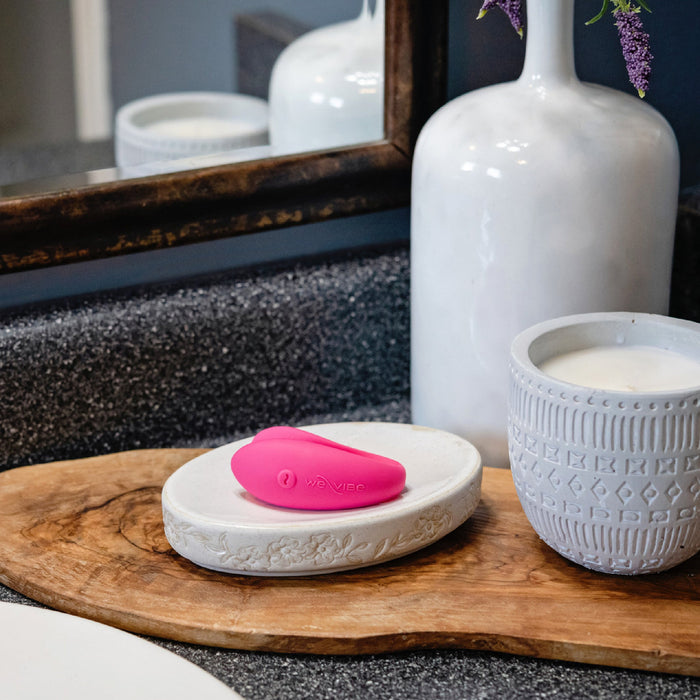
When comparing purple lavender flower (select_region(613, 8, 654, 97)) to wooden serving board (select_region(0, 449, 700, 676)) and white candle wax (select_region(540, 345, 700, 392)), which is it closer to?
white candle wax (select_region(540, 345, 700, 392))

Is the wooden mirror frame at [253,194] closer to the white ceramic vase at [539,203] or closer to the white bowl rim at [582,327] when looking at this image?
the white ceramic vase at [539,203]

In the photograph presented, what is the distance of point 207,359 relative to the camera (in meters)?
0.69

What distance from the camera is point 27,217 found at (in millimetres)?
612

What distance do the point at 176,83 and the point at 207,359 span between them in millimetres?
190

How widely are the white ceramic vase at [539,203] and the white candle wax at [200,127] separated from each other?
141 millimetres

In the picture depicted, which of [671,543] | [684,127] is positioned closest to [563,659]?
[671,543]

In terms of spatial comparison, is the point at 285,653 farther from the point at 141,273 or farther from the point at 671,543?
the point at 141,273

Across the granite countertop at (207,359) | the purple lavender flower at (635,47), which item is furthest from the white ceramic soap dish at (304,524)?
the purple lavender flower at (635,47)

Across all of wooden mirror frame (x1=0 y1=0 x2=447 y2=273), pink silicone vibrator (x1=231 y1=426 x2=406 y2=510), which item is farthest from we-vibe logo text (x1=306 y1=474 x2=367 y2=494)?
wooden mirror frame (x1=0 y1=0 x2=447 y2=273)

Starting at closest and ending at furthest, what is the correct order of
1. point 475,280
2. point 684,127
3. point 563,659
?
1. point 563,659
2. point 475,280
3. point 684,127

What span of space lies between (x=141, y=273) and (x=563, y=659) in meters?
0.39

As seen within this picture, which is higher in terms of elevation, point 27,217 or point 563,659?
point 27,217

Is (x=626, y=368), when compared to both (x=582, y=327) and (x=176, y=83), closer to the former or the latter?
(x=582, y=327)

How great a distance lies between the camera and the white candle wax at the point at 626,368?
50cm
